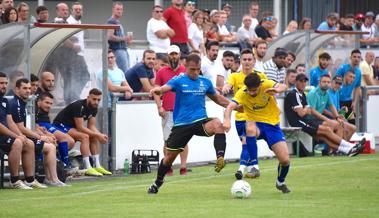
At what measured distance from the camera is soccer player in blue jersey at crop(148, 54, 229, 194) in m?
15.7

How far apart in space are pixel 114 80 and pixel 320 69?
21.6ft

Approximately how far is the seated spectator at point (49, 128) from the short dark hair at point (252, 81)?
386 cm

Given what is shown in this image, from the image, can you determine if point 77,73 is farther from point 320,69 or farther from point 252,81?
point 320,69

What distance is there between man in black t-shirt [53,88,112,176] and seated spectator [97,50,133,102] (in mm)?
877

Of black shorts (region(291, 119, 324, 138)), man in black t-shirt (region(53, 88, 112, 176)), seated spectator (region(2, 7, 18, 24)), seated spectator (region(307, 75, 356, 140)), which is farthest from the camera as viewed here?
seated spectator (region(307, 75, 356, 140))

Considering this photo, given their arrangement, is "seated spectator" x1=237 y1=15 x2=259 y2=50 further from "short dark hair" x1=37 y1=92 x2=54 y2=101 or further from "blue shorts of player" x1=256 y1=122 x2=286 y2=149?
"blue shorts of player" x1=256 y1=122 x2=286 y2=149

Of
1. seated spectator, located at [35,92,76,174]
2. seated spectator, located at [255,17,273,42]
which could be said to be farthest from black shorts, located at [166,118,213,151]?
seated spectator, located at [255,17,273,42]

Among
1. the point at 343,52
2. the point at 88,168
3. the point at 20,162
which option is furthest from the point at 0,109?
the point at 343,52

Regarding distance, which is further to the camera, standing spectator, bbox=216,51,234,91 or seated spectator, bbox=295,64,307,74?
seated spectator, bbox=295,64,307,74

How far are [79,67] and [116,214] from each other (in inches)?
288

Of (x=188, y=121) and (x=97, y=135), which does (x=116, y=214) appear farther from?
(x=97, y=135)

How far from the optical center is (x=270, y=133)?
1620cm

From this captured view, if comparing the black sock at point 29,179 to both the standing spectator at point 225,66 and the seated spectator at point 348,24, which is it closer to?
the standing spectator at point 225,66

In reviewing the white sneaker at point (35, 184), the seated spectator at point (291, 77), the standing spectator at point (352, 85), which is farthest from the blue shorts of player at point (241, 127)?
the standing spectator at point (352, 85)
